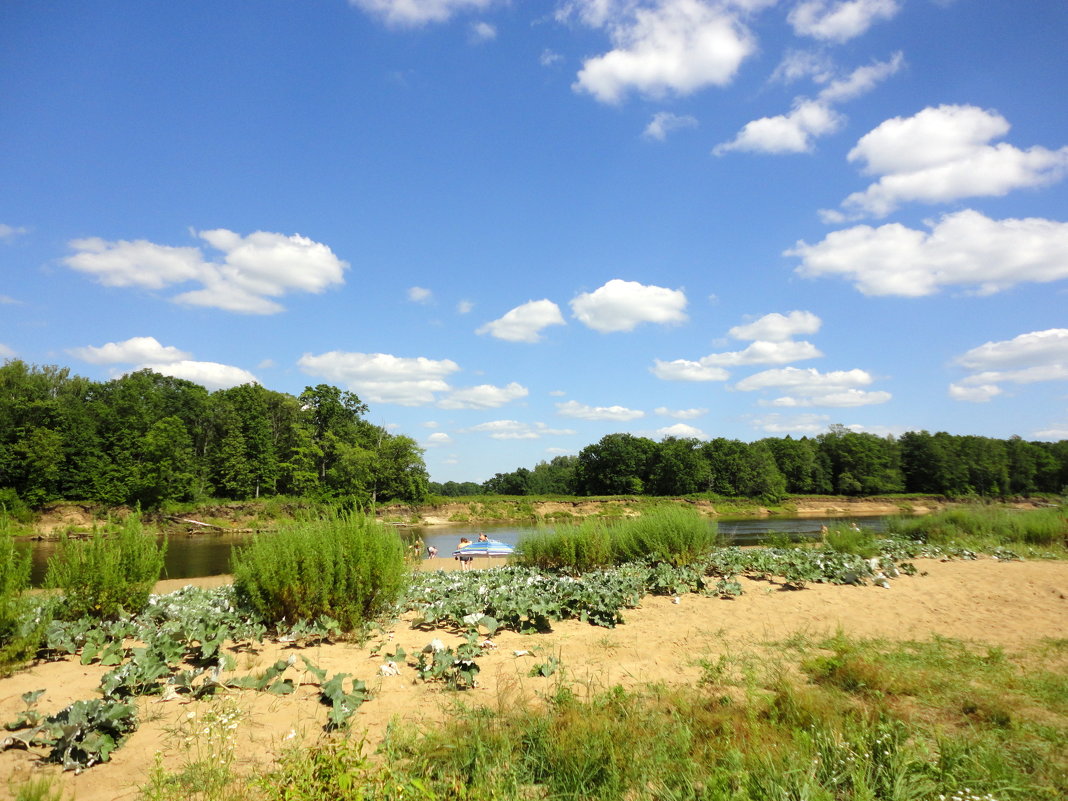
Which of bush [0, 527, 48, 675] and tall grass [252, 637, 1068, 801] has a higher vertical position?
bush [0, 527, 48, 675]

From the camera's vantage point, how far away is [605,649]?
6797mm

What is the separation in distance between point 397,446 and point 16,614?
188 ft

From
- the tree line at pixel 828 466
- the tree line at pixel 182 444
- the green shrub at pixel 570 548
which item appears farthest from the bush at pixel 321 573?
the tree line at pixel 828 466

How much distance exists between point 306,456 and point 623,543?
55.4m

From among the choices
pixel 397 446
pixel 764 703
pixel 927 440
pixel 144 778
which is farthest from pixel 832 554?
pixel 927 440

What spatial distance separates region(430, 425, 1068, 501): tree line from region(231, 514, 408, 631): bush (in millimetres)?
81232

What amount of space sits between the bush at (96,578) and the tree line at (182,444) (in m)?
43.1

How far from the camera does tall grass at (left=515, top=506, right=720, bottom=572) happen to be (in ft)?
42.5

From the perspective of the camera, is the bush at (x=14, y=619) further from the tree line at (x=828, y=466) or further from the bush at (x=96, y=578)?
the tree line at (x=828, y=466)

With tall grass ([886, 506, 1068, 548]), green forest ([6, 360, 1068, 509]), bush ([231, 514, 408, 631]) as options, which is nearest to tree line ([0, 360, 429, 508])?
green forest ([6, 360, 1068, 509])

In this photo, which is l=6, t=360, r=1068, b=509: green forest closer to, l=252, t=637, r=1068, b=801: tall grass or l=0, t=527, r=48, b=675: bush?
l=0, t=527, r=48, b=675: bush

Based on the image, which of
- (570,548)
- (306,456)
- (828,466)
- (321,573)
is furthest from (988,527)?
(828,466)

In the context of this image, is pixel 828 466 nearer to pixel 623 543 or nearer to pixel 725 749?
pixel 623 543

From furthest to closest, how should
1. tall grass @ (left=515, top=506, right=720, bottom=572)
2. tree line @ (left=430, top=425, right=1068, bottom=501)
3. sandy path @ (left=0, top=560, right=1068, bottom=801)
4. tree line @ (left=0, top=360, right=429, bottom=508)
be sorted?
tree line @ (left=430, top=425, right=1068, bottom=501)
tree line @ (left=0, top=360, right=429, bottom=508)
tall grass @ (left=515, top=506, right=720, bottom=572)
sandy path @ (left=0, top=560, right=1068, bottom=801)
